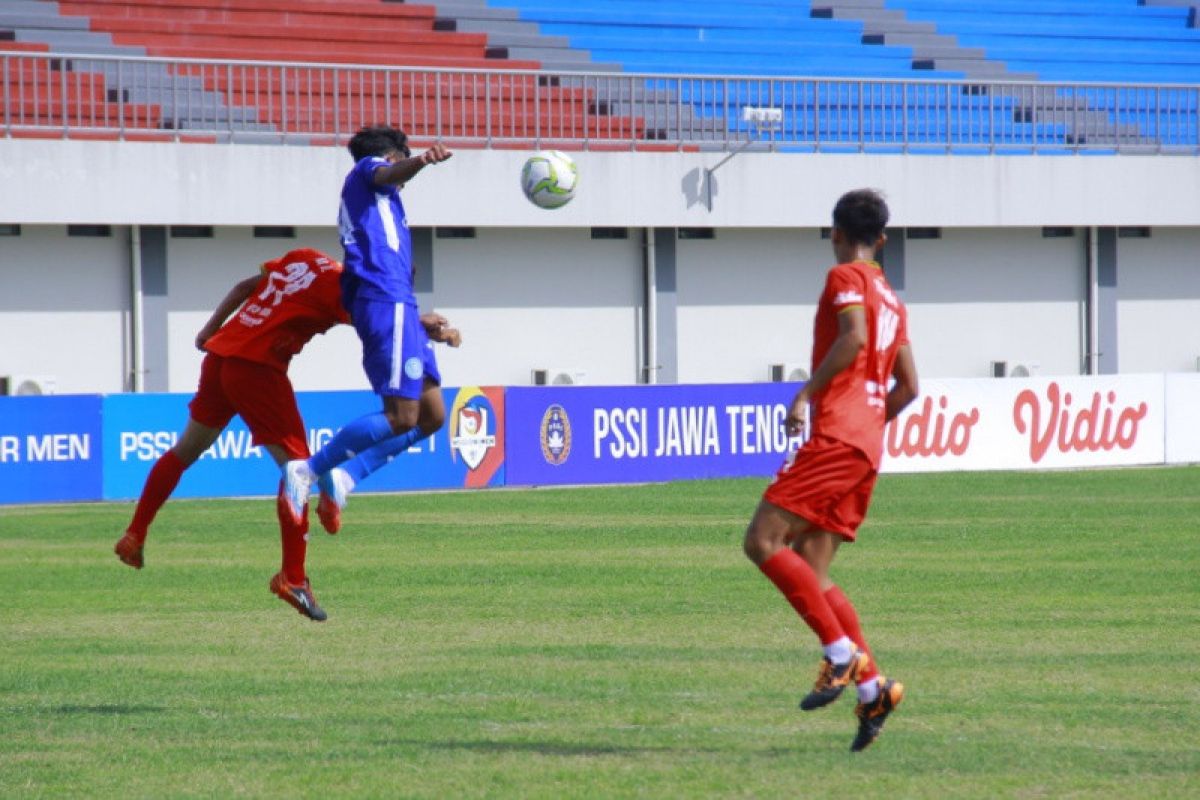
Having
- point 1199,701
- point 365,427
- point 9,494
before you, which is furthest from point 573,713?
point 9,494

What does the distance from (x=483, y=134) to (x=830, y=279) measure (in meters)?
22.1

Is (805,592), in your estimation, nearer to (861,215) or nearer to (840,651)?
(840,651)

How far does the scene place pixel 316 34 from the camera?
97.0ft

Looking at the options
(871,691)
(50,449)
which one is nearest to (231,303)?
(871,691)

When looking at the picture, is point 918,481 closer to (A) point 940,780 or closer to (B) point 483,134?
(B) point 483,134

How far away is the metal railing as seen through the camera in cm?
2622

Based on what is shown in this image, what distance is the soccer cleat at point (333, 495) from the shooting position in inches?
347

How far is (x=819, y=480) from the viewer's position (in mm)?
7086

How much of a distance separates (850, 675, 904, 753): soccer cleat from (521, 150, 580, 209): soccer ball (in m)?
14.2

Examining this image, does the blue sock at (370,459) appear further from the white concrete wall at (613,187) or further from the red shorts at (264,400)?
the white concrete wall at (613,187)

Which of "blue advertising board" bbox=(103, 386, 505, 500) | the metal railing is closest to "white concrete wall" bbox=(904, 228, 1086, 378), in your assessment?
the metal railing

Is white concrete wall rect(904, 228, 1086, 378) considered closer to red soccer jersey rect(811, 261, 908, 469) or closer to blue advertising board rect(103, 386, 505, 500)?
blue advertising board rect(103, 386, 505, 500)

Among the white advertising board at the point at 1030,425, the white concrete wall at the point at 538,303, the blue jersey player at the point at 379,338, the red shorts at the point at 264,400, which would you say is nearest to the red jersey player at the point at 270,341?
the red shorts at the point at 264,400

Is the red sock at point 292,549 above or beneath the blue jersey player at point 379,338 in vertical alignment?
beneath
